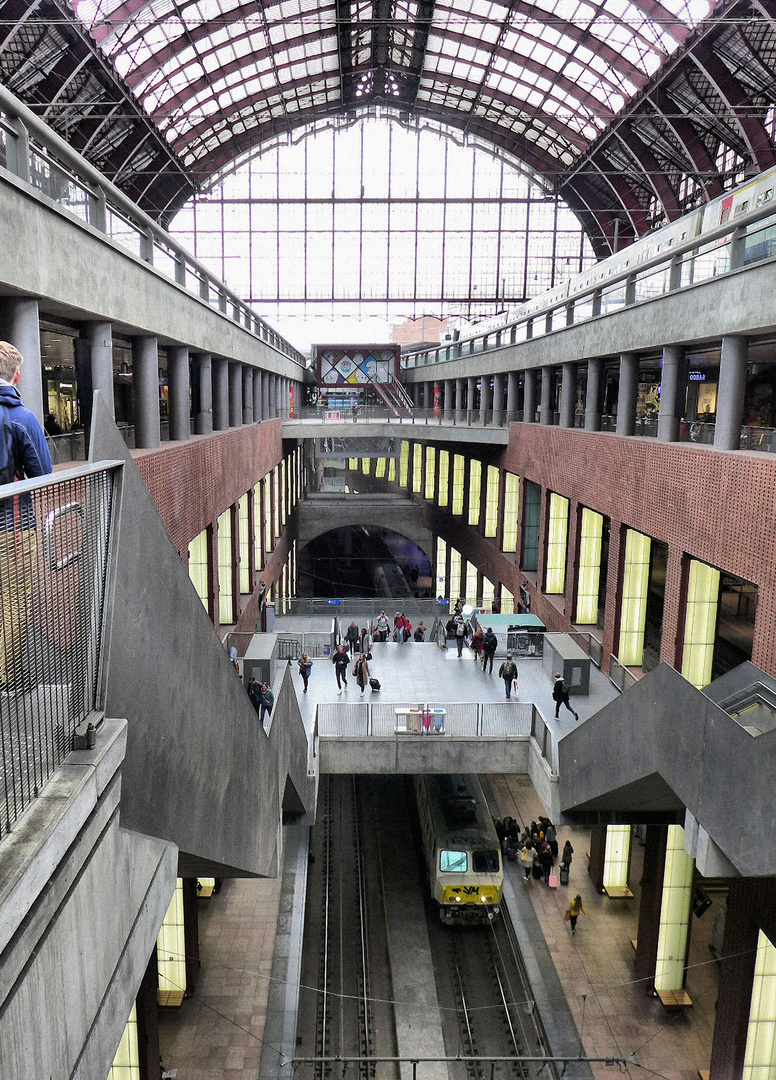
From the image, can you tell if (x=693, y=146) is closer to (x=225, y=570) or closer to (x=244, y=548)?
(x=244, y=548)

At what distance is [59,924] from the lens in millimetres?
3898

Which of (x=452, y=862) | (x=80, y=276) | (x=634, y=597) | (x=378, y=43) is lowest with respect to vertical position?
(x=452, y=862)

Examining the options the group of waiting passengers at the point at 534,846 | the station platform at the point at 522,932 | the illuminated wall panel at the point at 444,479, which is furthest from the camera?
the illuminated wall panel at the point at 444,479

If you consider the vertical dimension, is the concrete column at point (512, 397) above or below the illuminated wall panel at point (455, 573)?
above

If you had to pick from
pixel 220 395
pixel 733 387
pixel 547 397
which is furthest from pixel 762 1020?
pixel 220 395

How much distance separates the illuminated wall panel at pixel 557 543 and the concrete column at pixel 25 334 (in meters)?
18.7

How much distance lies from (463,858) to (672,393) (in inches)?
456

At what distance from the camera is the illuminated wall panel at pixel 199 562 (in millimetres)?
17656

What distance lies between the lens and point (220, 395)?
22.5 meters

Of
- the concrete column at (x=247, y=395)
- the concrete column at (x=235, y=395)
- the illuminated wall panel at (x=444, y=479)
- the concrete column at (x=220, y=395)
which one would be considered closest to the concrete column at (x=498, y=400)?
the concrete column at (x=247, y=395)

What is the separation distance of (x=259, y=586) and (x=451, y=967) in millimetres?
14138

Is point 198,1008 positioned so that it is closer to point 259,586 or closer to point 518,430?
point 259,586

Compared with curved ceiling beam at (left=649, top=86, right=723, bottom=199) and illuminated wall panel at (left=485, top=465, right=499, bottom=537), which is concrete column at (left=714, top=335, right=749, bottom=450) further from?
curved ceiling beam at (left=649, top=86, right=723, bottom=199)

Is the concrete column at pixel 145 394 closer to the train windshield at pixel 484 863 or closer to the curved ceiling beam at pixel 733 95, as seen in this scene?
the train windshield at pixel 484 863
